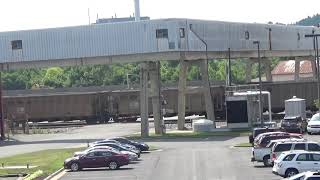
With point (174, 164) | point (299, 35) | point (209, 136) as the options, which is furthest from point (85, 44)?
point (299, 35)

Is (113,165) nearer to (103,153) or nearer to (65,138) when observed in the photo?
(103,153)

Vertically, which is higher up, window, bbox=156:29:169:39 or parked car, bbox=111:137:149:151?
window, bbox=156:29:169:39

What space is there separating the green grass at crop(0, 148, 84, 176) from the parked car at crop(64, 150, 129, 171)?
1388 millimetres

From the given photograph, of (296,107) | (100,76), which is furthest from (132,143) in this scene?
(100,76)

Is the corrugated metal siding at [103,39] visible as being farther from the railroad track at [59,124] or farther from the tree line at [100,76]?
the tree line at [100,76]

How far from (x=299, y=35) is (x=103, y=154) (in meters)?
68.8

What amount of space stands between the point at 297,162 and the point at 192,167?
31.6 feet

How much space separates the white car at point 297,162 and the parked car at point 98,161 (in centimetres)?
1234

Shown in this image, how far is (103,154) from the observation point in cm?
4378

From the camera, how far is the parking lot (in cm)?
3741

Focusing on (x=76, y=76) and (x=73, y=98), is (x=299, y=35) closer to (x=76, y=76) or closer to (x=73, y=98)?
(x=73, y=98)

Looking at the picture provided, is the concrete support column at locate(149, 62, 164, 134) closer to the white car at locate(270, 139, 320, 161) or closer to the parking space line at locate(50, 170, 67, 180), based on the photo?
the parking space line at locate(50, 170, 67, 180)

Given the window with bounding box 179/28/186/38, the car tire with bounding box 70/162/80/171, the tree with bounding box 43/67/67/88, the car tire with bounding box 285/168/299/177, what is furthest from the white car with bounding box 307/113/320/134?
the tree with bounding box 43/67/67/88

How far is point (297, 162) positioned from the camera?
110ft
